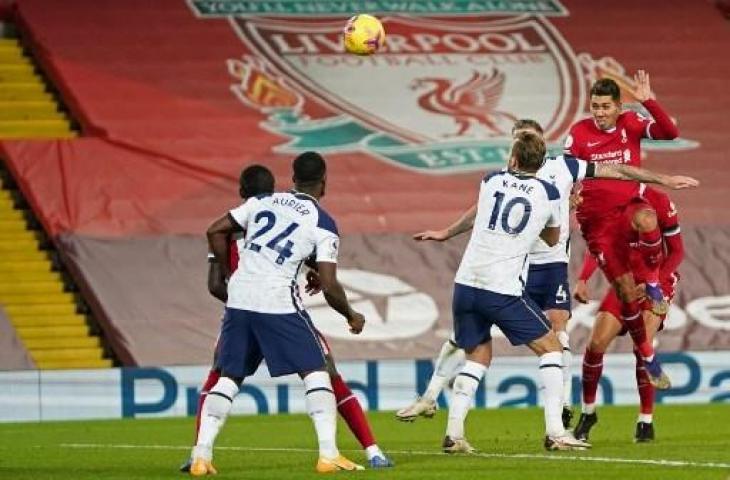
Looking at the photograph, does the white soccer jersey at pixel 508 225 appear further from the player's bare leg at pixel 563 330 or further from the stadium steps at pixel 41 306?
the stadium steps at pixel 41 306

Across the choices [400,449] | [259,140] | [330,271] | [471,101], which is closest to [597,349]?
[400,449]

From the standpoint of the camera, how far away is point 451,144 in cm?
2542

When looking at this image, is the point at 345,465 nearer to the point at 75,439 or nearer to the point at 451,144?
the point at 75,439

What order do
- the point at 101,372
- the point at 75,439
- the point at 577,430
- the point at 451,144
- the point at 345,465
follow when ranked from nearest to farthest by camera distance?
the point at 345,465
the point at 577,430
the point at 75,439
the point at 101,372
the point at 451,144

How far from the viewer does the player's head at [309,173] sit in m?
10.4

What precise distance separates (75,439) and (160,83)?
10879 mm

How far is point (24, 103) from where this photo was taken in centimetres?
2542

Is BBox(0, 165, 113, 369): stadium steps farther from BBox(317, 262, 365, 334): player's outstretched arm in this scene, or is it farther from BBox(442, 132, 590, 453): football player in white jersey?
BBox(317, 262, 365, 334): player's outstretched arm

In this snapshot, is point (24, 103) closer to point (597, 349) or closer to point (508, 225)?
point (597, 349)

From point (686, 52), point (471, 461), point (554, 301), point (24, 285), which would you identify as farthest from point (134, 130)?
point (471, 461)

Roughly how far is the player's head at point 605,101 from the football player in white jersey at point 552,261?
604 mm

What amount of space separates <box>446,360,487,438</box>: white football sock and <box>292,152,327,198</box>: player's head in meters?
1.58

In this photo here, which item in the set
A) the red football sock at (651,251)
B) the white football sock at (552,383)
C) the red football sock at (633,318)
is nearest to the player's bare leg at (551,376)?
the white football sock at (552,383)

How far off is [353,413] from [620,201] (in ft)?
11.6
